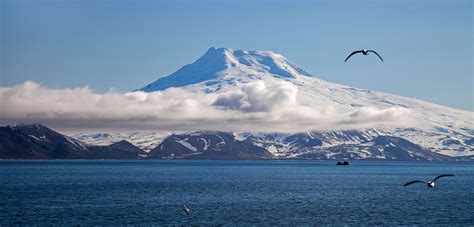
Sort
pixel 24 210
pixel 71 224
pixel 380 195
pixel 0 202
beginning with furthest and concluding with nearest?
pixel 380 195, pixel 0 202, pixel 24 210, pixel 71 224

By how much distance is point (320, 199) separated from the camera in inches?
5413

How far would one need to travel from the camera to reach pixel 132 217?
336ft

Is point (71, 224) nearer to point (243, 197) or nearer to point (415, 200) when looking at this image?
point (243, 197)

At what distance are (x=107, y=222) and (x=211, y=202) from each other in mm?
34326

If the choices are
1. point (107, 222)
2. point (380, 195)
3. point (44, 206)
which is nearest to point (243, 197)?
point (380, 195)

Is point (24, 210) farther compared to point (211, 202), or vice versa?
point (211, 202)

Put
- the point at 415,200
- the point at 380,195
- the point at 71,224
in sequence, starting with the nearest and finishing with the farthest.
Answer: the point at 71,224 < the point at 415,200 < the point at 380,195

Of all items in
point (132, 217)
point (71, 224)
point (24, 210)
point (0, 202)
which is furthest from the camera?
point (0, 202)

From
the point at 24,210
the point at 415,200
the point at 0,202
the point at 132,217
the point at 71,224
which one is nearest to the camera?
the point at 71,224

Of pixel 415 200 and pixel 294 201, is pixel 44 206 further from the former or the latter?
pixel 415 200

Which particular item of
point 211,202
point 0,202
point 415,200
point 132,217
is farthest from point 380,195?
point 0,202

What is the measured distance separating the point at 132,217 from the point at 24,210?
67.2 ft

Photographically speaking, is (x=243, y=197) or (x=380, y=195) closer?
(x=243, y=197)

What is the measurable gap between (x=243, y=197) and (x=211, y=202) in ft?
47.8
